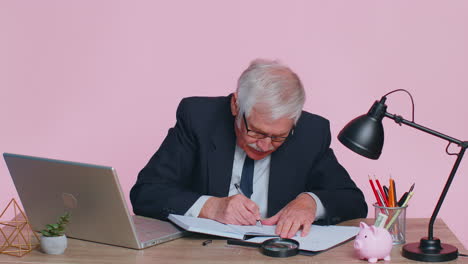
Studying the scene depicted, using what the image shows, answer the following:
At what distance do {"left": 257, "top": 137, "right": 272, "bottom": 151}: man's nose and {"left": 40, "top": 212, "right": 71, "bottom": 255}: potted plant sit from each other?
→ 0.82 metres

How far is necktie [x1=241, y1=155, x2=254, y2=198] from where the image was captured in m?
3.04

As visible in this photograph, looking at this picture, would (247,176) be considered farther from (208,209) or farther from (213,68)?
(213,68)

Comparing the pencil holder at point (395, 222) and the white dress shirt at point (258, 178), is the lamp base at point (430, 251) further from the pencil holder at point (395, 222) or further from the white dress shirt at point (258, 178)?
the white dress shirt at point (258, 178)

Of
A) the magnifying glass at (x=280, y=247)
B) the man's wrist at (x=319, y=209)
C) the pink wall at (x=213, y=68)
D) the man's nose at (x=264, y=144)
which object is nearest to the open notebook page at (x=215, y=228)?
the magnifying glass at (x=280, y=247)

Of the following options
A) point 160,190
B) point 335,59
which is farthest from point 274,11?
point 160,190

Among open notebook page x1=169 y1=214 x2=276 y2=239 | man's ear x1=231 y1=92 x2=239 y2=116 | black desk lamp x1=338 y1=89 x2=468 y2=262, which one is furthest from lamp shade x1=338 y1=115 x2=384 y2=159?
man's ear x1=231 y1=92 x2=239 y2=116

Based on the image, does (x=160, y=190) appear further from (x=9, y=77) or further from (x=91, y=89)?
(x=9, y=77)

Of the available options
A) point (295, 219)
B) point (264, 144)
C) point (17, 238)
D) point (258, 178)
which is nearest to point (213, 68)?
point (258, 178)

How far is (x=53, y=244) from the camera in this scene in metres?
2.27

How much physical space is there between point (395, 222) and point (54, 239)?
1.07 meters

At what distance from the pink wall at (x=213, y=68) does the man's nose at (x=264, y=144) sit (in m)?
1.29

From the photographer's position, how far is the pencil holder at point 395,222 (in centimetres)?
235

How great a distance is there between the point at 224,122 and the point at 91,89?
4.41 feet

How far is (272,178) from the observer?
2980 mm
